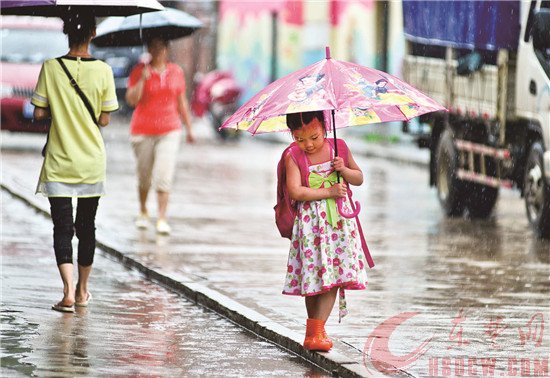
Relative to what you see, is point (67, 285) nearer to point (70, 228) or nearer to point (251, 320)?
point (70, 228)

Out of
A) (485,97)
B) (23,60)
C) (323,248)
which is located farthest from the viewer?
(23,60)

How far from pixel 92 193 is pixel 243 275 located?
2130 mm

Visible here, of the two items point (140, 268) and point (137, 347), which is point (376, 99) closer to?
point (137, 347)

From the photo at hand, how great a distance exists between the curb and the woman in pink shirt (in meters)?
1.77

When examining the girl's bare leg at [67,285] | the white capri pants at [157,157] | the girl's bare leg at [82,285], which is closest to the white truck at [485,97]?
the white capri pants at [157,157]

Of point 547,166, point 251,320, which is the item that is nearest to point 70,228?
point 251,320

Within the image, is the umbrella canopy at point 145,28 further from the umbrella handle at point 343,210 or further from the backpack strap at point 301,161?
the umbrella handle at point 343,210

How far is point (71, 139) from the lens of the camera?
10.2m

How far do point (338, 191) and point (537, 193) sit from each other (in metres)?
7.31

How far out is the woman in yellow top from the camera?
10.2 m

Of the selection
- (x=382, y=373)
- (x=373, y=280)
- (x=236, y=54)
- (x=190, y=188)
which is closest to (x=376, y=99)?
(x=382, y=373)

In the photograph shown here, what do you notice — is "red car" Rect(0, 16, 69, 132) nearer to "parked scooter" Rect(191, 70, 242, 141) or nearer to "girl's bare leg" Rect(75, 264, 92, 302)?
"parked scooter" Rect(191, 70, 242, 141)

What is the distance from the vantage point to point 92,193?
33.8 ft

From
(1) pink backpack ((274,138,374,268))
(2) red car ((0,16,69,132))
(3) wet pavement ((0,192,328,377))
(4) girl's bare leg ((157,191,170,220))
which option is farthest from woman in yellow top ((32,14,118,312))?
(2) red car ((0,16,69,132))
